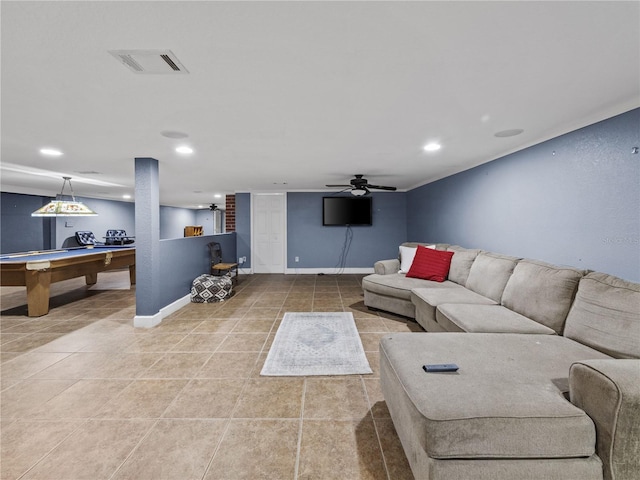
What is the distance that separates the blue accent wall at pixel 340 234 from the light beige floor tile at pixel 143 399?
503 centimetres

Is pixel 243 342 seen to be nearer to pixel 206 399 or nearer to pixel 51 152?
pixel 206 399

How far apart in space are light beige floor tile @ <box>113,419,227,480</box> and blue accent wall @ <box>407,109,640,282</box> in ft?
10.4

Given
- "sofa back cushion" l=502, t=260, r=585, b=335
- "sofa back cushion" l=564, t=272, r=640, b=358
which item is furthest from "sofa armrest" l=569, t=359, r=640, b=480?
"sofa back cushion" l=502, t=260, r=585, b=335

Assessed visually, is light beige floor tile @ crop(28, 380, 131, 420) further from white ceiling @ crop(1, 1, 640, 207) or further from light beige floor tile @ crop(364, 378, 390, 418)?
white ceiling @ crop(1, 1, 640, 207)

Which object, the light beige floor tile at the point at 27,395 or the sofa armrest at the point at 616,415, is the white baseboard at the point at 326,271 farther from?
the sofa armrest at the point at 616,415

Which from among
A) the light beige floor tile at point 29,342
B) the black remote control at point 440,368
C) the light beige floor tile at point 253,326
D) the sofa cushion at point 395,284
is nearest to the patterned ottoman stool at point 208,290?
the light beige floor tile at point 253,326

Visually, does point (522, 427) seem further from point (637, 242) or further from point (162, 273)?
point (162, 273)

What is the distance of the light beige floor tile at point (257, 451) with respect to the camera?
1.42m

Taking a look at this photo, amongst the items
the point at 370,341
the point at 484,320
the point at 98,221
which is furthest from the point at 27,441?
the point at 98,221

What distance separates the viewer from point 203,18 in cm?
119

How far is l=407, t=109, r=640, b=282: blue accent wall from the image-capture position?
2051 millimetres

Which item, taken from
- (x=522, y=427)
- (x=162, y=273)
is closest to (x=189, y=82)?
(x=522, y=427)

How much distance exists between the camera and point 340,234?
711cm

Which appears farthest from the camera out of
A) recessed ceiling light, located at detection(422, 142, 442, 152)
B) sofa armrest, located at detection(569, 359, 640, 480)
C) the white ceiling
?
recessed ceiling light, located at detection(422, 142, 442, 152)
